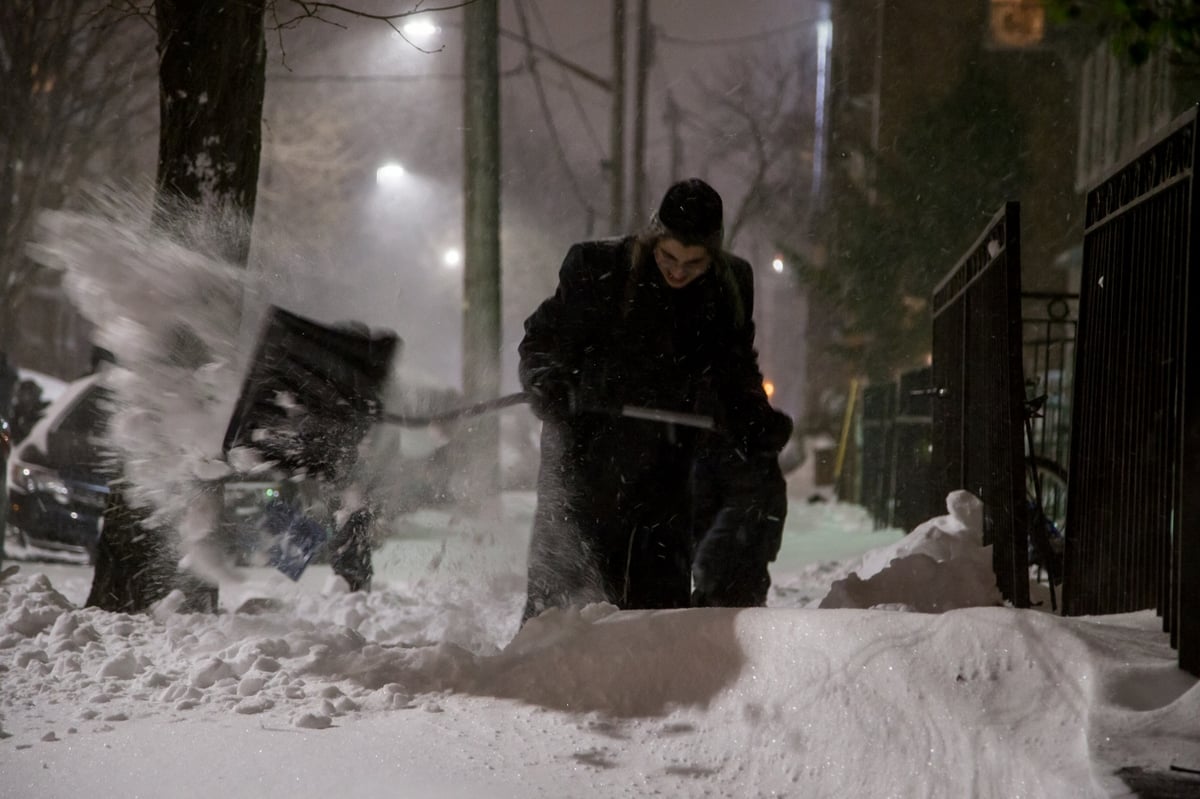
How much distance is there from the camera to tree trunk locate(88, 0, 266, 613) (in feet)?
19.9

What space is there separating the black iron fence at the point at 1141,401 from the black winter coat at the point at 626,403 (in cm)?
137

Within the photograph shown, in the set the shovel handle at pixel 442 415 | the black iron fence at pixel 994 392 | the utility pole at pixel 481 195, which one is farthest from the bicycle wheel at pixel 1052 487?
the utility pole at pixel 481 195

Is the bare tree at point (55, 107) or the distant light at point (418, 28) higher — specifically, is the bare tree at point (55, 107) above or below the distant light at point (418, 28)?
above

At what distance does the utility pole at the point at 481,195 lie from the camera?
9836 mm

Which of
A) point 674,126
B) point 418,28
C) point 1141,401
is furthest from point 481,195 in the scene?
point 1141,401

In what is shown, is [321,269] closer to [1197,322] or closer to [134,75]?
[1197,322]

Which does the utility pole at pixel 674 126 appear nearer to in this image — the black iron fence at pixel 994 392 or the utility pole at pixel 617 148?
the utility pole at pixel 617 148

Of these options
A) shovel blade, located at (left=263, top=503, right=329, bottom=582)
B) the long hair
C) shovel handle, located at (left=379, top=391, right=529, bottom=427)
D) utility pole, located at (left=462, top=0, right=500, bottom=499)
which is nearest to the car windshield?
utility pole, located at (left=462, top=0, right=500, bottom=499)

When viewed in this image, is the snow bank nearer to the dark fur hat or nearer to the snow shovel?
the dark fur hat

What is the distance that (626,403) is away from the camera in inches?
195

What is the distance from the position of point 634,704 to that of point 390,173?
2036 cm

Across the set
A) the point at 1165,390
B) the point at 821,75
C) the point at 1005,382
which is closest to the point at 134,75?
the point at 821,75

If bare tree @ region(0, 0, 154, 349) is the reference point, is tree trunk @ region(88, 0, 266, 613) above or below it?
below

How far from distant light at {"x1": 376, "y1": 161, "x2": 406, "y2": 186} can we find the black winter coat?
1728 cm
